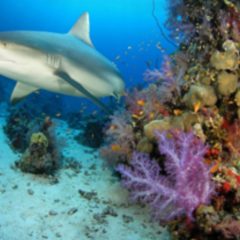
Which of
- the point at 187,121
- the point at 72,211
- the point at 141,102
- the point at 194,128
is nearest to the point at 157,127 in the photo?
the point at 187,121

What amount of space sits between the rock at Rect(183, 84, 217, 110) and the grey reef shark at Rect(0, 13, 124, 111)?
131 cm

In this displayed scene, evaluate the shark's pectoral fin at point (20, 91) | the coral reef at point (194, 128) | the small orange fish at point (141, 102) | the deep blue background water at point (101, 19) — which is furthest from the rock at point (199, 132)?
the deep blue background water at point (101, 19)

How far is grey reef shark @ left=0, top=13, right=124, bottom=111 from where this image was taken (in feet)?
17.2

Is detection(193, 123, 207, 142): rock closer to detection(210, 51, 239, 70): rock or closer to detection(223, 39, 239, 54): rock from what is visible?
detection(210, 51, 239, 70): rock

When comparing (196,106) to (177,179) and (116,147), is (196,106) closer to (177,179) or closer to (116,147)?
(177,179)

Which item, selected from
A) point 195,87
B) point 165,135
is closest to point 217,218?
point 165,135

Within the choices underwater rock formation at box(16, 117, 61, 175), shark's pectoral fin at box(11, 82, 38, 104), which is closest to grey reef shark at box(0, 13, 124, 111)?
shark's pectoral fin at box(11, 82, 38, 104)

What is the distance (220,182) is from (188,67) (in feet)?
7.77

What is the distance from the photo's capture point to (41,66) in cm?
550

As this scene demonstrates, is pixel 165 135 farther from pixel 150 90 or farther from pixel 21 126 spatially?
pixel 21 126

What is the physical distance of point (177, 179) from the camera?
12.2 feet

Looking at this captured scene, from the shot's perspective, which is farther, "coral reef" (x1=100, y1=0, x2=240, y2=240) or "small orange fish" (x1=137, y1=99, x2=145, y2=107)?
"small orange fish" (x1=137, y1=99, x2=145, y2=107)

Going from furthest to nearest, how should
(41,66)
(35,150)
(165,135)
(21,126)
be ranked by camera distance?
(21,126) < (35,150) < (41,66) < (165,135)

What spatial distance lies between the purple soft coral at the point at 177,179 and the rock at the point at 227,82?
0.81 m
